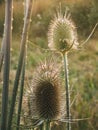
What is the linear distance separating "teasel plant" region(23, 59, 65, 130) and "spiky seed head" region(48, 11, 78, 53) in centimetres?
36

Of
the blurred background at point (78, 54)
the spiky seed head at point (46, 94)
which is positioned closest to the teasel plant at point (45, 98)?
the spiky seed head at point (46, 94)

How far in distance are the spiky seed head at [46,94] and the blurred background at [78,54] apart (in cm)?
15

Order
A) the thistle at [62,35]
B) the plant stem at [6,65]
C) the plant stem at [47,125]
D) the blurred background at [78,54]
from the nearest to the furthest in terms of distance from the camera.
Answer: the plant stem at [6,65], the plant stem at [47,125], the thistle at [62,35], the blurred background at [78,54]

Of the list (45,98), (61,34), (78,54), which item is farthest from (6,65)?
(78,54)

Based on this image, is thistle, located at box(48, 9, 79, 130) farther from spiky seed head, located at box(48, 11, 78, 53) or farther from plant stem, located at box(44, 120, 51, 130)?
plant stem, located at box(44, 120, 51, 130)

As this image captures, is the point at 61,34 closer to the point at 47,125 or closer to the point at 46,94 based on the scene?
the point at 46,94

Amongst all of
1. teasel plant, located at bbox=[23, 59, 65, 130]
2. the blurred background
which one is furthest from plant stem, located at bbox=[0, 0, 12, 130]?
the blurred background

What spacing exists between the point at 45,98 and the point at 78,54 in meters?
8.07

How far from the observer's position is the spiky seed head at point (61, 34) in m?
3.10

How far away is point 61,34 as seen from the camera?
3.29 metres

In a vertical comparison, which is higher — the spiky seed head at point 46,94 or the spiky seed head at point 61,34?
the spiky seed head at point 61,34

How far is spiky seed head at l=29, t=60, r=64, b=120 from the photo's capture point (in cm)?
258

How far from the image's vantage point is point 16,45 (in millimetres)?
11484

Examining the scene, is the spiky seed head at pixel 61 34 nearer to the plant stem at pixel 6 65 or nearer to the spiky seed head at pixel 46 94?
the spiky seed head at pixel 46 94
